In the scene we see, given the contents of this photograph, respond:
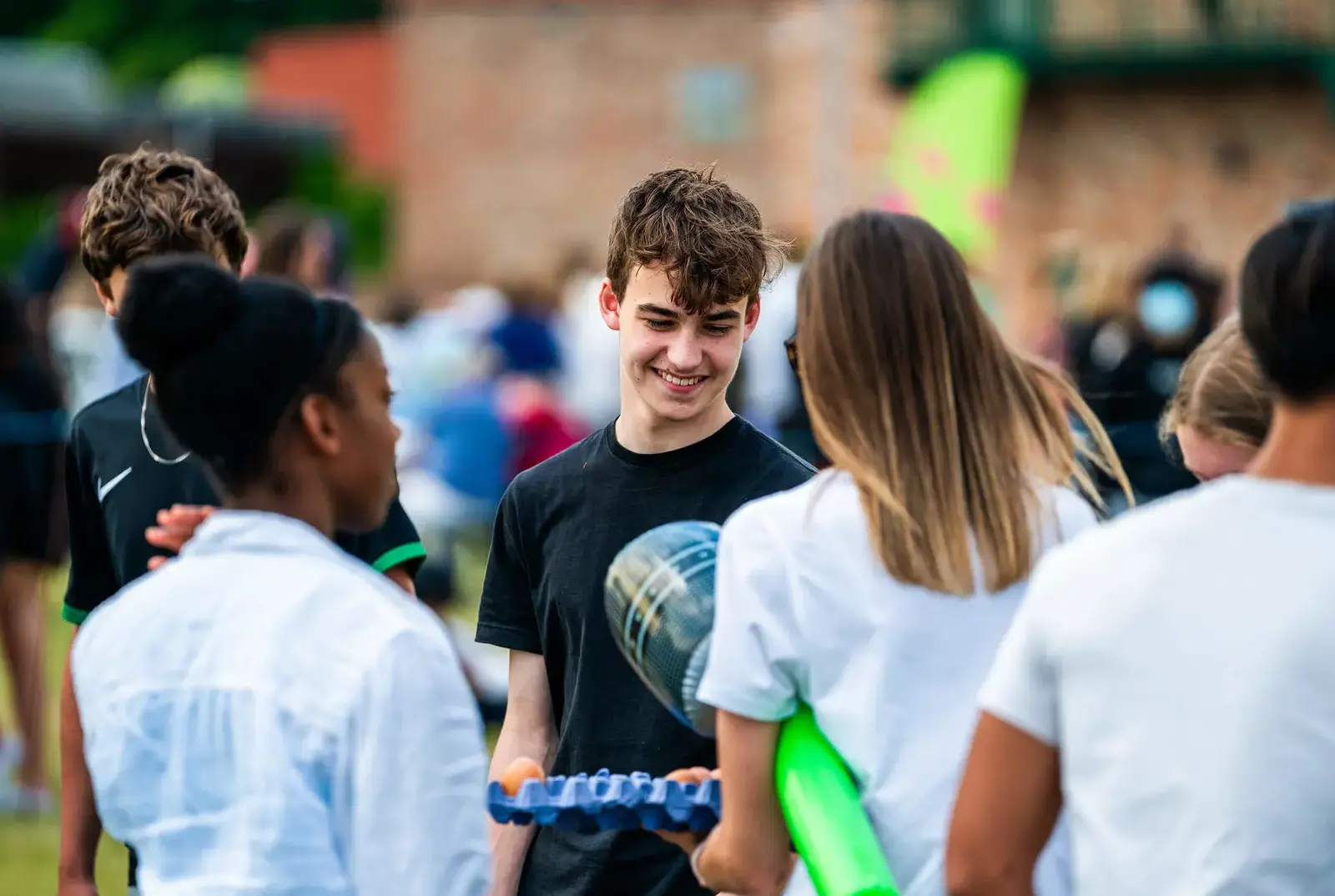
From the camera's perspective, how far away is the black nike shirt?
11.0ft

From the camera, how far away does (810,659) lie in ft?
7.70

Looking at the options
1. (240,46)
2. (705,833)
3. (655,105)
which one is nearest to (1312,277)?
(705,833)

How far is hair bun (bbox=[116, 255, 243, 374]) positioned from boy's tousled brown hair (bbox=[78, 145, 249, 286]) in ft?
3.63

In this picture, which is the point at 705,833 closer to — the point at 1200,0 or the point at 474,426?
the point at 474,426

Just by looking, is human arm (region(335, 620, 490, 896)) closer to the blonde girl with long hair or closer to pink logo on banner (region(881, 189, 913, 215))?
the blonde girl with long hair

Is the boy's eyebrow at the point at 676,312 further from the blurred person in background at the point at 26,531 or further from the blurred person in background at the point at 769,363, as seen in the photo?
the blurred person in background at the point at 769,363

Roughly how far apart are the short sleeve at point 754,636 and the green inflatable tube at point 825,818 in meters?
0.05

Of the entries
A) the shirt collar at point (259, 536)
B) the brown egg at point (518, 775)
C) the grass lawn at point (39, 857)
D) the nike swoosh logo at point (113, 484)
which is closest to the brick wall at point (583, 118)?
the grass lawn at point (39, 857)

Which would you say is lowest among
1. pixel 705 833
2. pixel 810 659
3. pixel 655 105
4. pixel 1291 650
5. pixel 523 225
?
pixel 523 225

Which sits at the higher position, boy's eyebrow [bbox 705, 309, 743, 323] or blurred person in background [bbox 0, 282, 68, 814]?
boy's eyebrow [bbox 705, 309, 743, 323]

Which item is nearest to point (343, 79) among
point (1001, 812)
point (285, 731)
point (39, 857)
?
point (39, 857)

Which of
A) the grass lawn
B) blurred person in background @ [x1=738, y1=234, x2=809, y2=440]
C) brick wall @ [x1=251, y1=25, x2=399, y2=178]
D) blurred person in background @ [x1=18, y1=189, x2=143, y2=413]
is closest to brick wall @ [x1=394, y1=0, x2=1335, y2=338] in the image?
brick wall @ [x1=251, y1=25, x2=399, y2=178]

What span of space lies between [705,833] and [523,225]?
→ 3949 cm

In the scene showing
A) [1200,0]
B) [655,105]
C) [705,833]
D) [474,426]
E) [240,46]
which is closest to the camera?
[705,833]
